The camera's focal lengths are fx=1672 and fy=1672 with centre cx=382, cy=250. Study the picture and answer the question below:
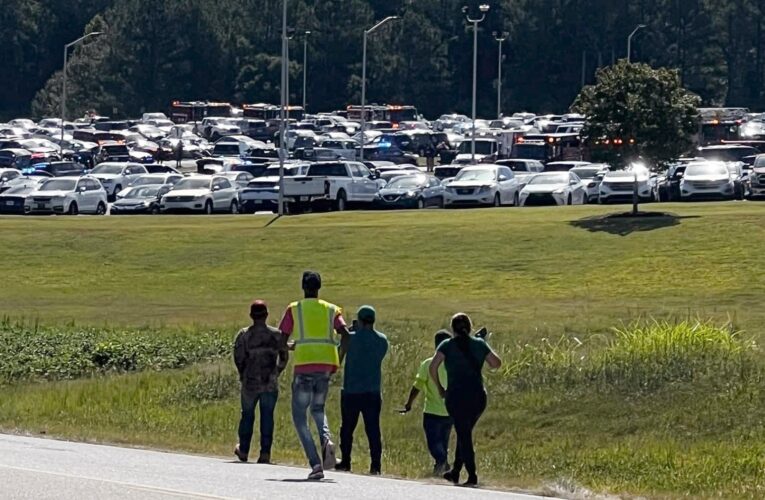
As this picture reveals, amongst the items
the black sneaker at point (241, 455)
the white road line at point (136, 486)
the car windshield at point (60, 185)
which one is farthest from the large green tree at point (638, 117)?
the white road line at point (136, 486)

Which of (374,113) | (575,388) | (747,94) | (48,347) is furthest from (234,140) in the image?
(575,388)

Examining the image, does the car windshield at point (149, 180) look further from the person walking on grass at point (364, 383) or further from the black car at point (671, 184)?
the person walking on grass at point (364, 383)

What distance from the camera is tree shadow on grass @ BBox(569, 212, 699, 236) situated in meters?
42.9

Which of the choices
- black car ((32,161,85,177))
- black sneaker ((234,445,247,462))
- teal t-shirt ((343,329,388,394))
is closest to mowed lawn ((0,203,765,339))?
black sneaker ((234,445,247,462))

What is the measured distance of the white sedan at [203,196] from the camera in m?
56.1

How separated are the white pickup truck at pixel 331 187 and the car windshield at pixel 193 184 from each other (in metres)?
3.58

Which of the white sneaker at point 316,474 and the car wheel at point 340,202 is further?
the car wheel at point 340,202

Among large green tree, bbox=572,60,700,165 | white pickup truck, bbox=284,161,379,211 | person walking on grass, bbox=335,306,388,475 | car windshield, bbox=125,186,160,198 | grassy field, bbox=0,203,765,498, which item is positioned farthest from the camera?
car windshield, bbox=125,186,160,198

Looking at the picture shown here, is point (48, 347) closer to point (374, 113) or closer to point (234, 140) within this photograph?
point (234, 140)

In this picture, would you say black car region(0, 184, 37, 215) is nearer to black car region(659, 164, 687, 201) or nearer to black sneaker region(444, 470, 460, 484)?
black car region(659, 164, 687, 201)

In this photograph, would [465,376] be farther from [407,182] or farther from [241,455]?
[407,182]

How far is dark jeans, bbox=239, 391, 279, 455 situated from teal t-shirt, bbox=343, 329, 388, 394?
3.01 ft

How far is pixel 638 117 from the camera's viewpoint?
44.8 metres

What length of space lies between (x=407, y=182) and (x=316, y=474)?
1697 inches
